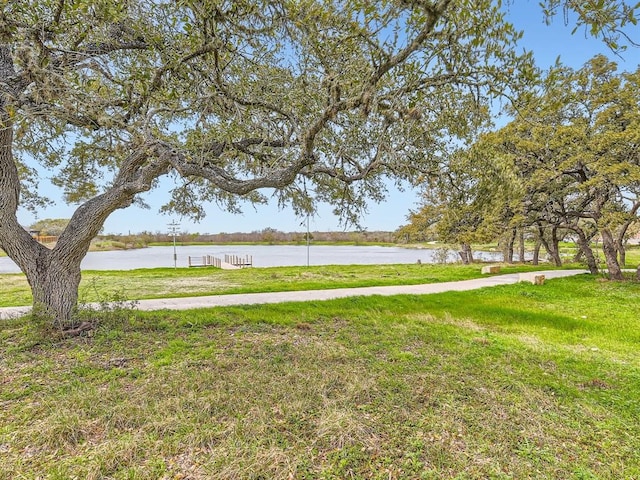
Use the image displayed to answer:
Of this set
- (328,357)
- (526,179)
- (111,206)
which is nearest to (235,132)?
(111,206)

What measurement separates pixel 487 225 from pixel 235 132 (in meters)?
7.92

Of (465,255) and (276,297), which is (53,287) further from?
(465,255)

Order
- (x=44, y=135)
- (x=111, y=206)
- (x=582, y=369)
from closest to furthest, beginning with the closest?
(x=582, y=369), (x=111, y=206), (x=44, y=135)

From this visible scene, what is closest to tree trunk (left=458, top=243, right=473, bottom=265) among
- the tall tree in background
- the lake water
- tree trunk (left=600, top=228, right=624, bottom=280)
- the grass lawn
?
the lake water

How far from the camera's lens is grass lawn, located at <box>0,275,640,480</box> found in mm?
2203

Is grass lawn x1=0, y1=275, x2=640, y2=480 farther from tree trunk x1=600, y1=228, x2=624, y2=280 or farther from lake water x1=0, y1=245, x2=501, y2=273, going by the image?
lake water x1=0, y1=245, x2=501, y2=273

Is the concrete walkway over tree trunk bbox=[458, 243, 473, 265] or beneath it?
beneath

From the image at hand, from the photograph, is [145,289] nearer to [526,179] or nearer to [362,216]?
[362,216]

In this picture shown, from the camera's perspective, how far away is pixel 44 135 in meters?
4.80

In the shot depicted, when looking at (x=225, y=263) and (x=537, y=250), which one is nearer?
→ (x=537, y=250)

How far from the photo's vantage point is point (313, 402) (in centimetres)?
295

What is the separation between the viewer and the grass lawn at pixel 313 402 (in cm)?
220

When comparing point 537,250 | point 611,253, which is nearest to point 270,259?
point 537,250

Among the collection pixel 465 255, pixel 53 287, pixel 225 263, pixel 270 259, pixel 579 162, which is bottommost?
pixel 225 263
